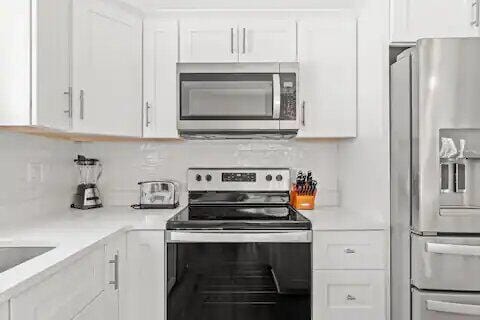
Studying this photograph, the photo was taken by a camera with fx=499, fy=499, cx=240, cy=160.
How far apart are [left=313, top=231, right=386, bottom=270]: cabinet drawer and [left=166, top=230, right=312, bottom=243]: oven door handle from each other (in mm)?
92

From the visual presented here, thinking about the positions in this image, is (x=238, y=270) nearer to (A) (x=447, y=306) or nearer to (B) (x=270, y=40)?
(A) (x=447, y=306)

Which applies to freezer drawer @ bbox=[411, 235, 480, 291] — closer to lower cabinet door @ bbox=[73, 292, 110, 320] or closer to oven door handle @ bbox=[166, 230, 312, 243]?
oven door handle @ bbox=[166, 230, 312, 243]

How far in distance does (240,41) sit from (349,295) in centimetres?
144

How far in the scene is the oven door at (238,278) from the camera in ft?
7.75

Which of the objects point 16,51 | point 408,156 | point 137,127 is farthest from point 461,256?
point 16,51

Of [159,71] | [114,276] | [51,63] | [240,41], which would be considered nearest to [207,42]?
Result: [240,41]

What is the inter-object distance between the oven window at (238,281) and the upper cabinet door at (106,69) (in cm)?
72

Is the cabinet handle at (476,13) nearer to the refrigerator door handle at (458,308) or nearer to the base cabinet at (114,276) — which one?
the refrigerator door handle at (458,308)

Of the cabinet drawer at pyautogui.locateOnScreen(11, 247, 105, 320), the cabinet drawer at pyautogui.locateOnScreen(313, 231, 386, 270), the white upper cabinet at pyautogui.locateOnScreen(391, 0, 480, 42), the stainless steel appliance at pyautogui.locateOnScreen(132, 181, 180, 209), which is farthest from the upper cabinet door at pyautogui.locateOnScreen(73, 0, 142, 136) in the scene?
the white upper cabinet at pyautogui.locateOnScreen(391, 0, 480, 42)

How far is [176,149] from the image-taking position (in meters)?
3.11

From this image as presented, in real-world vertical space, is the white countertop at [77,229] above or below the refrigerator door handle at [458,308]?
above

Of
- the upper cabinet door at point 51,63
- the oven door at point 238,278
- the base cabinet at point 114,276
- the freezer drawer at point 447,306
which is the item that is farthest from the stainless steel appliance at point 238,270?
the upper cabinet door at point 51,63

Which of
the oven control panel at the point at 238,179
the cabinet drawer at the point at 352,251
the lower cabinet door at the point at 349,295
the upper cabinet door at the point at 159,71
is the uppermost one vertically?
the upper cabinet door at the point at 159,71

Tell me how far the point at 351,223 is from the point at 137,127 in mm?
1237
